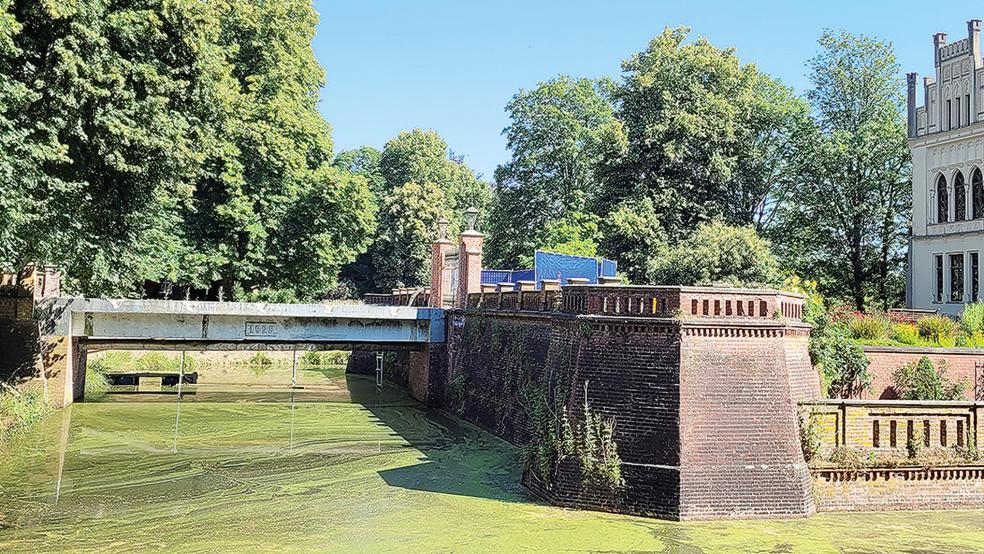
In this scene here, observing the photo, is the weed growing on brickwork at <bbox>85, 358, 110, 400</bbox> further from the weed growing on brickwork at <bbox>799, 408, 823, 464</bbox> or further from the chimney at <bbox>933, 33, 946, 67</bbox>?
the chimney at <bbox>933, 33, 946, 67</bbox>

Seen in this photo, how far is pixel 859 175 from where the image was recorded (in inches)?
1414

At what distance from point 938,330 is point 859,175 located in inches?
627

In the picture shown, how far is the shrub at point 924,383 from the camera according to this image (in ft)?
60.6

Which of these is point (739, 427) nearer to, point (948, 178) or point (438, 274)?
point (438, 274)

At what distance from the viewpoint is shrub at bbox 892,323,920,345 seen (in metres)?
20.9

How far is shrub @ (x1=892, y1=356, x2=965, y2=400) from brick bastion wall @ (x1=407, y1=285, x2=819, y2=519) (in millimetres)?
5631

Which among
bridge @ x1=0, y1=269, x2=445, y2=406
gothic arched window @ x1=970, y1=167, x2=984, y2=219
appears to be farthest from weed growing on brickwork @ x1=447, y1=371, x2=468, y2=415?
gothic arched window @ x1=970, y1=167, x2=984, y2=219

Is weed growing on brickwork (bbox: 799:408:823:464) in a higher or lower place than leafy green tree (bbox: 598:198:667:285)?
lower

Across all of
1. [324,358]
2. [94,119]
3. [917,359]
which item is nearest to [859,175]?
[917,359]

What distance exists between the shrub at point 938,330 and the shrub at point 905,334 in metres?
0.25

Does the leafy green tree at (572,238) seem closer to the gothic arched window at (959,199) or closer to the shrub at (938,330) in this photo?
the gothic arched window at (959,199)

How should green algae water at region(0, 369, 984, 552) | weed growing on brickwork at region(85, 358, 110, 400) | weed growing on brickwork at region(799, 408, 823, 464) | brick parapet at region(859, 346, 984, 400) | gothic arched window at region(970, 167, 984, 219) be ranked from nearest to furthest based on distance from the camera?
green algae water at region(0, 369, 984, 552)
weed growing on brickwork at region(799, 408, 823, 464)
brick parapet at region(859, 346, 984, 400)
weed growing on brickwork at region(85, 358, 110, 400)
gothic arched window at region(970, 167, 984, 219)

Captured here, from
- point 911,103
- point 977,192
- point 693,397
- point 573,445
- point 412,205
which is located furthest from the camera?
point 412,205

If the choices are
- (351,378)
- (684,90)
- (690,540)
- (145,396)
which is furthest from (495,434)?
(684,90)
